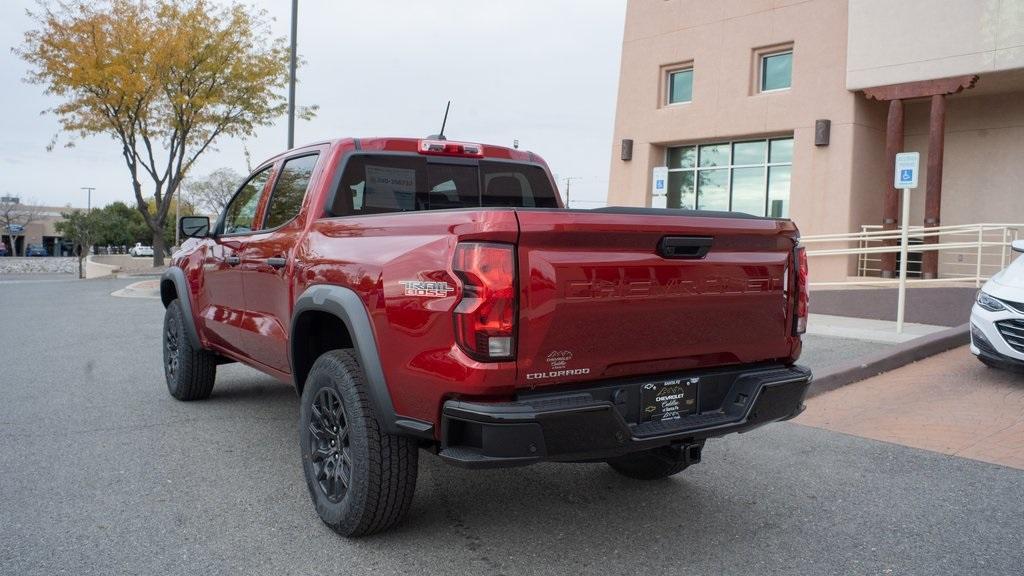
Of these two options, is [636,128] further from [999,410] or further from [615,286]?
[615,286]

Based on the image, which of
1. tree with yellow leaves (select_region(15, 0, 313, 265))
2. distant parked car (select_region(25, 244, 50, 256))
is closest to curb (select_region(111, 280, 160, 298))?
tree with yellow leaves (select_region(15, 0, 313, 265))

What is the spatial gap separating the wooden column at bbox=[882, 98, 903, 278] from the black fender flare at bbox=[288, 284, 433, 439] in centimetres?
1416

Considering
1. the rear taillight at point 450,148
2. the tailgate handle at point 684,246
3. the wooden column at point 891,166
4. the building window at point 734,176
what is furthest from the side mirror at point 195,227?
the wooden column at point 891,166

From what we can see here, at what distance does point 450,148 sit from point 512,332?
2.19 m

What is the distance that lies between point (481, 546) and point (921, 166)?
16.7 meters

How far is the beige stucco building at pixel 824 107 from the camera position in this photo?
1493cm

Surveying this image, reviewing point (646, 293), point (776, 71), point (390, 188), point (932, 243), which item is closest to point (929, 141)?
point (932, 243)

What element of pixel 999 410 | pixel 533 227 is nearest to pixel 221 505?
pixel 533 227

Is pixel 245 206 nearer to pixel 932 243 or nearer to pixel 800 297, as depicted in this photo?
pixel 800 297

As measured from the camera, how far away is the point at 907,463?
17.1 ft

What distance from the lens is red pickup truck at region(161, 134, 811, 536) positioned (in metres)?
3.00

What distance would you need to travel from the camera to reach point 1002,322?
733 centimetres

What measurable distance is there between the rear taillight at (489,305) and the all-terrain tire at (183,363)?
3.85 m

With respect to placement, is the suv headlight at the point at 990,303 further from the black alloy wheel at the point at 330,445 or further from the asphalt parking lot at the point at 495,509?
the black alloy wheel at the point at 330,445
